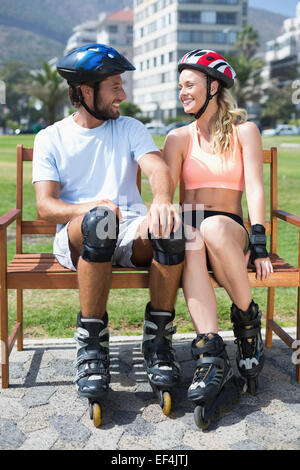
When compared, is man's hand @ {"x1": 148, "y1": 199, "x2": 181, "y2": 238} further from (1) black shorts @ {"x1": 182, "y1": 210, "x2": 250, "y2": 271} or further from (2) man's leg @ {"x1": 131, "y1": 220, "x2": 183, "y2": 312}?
(1) black shorts @ {"x1": 182, "y1": 210, "x2": 250, "y2": 271}

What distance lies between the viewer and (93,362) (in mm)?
2893

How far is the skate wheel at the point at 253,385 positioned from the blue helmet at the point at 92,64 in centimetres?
175

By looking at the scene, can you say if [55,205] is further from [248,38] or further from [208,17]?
[208,17]

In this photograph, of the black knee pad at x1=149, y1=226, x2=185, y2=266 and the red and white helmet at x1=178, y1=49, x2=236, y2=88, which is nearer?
the black knee pad at x1=149, y1=226, x2=185, y2=266

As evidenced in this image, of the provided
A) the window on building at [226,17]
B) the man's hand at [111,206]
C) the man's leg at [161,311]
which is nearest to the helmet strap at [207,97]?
the man's leg at [161,311]

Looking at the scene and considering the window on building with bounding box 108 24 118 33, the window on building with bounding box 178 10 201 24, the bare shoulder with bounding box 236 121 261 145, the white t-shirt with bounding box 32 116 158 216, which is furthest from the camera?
the window on building with bounding box 108 24 118 33

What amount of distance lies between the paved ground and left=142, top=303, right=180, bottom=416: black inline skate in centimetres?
11

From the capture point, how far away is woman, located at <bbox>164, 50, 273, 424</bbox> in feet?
9.62

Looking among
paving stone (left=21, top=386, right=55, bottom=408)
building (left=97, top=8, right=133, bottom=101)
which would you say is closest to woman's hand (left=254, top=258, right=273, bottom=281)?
paving stone (left=21, top=386, right=55, bottom=408)

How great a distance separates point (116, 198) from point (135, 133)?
1.26 feet

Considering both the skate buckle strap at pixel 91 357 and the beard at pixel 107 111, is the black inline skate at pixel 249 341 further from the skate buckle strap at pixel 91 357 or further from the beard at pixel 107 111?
the beard at pixel 107 111

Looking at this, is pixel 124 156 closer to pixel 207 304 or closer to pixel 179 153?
pixel 179 153

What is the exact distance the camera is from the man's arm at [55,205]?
2.99 m
